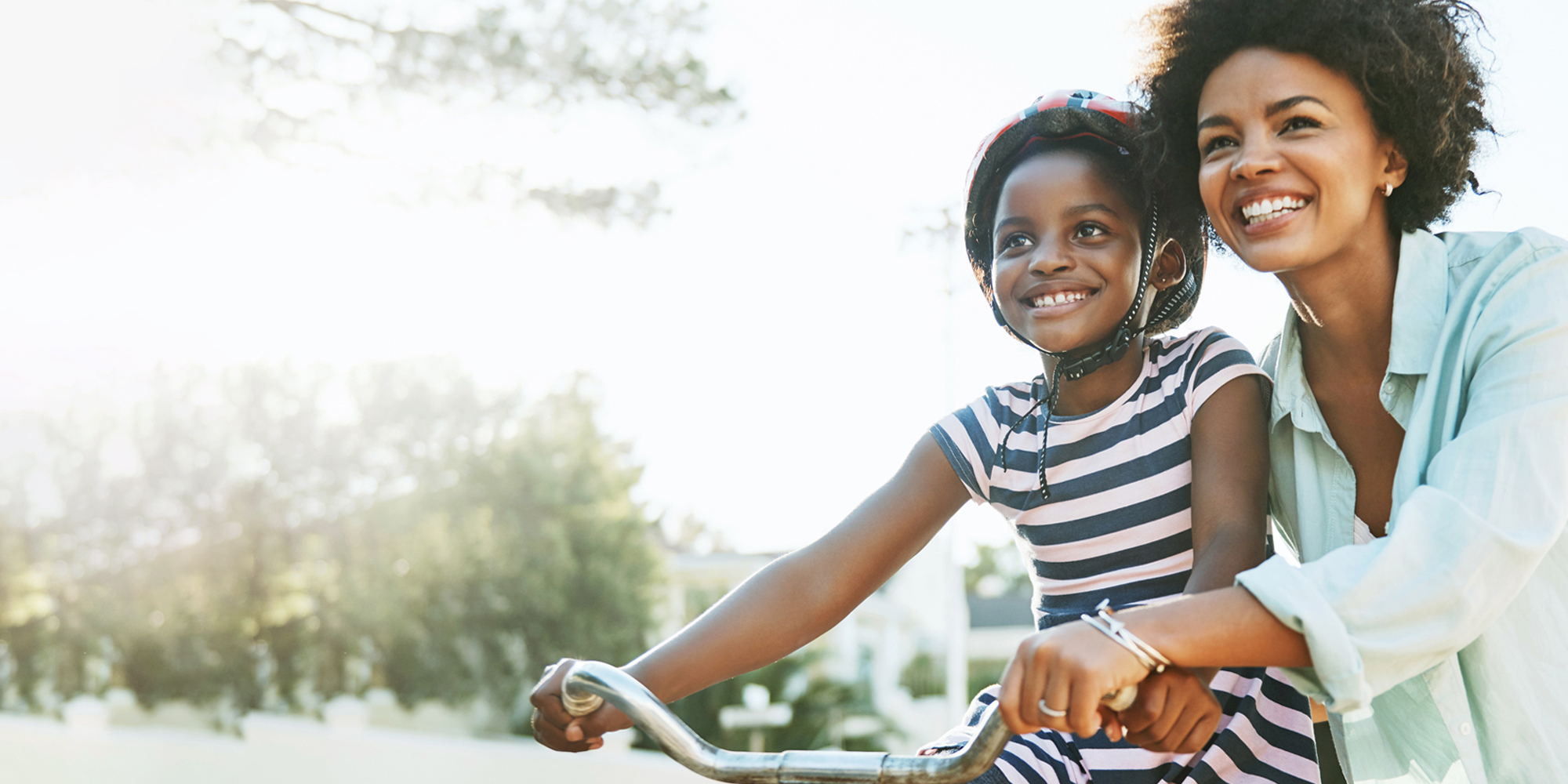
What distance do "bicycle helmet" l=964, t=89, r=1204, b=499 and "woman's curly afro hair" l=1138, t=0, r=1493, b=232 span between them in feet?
0.28

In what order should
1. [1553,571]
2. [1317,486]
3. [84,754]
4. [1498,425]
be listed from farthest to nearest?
1. [84,754]
2. [1317,486]
3. [1553,571]
4. [1498,425]

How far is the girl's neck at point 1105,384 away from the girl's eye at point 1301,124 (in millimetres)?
505

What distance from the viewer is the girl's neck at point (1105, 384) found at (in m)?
2.25

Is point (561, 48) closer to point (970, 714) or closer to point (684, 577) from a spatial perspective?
point (970, 714)

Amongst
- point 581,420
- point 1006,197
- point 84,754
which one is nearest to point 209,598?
point 84,754

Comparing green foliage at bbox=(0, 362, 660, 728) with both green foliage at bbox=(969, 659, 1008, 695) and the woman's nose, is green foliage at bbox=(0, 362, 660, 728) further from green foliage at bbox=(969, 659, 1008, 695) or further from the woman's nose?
the woman's nose

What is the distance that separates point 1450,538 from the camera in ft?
4.83

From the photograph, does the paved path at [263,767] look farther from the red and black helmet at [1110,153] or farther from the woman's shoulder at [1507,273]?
the woman's shoulder at [1507,273]

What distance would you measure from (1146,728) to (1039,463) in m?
0.88

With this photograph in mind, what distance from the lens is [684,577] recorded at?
23.5 m

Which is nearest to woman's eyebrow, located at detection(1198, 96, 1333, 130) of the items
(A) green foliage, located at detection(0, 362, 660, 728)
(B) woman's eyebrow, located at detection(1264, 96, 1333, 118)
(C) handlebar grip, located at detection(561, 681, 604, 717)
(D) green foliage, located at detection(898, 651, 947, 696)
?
(B) woman's eyebrow, located at detection(1264, 96, 1333, 118)

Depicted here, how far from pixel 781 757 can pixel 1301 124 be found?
122 cm

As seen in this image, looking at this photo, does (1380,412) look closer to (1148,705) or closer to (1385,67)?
(1385,67)

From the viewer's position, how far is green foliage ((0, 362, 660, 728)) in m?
16.9
